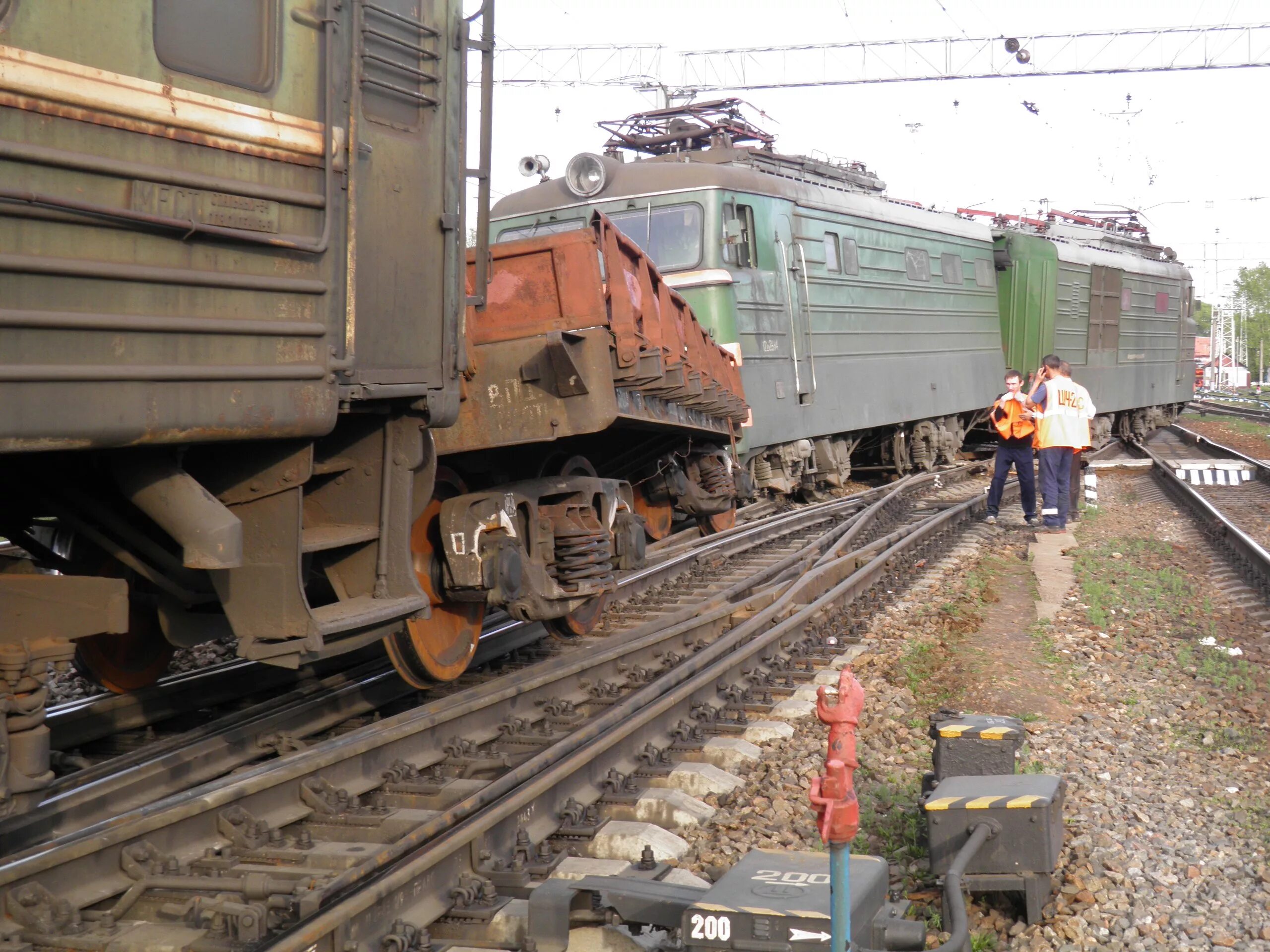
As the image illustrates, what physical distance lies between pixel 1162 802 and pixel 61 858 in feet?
13.3

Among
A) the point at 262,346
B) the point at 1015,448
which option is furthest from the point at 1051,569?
the point at 262,346

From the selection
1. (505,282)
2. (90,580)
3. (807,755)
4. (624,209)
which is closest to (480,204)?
(505,282)

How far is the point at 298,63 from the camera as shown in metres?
4.12

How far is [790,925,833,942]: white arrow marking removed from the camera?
3.22 meters

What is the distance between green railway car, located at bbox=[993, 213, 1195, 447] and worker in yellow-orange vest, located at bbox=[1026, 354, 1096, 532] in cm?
796

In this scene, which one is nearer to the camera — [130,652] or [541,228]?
[130,652]

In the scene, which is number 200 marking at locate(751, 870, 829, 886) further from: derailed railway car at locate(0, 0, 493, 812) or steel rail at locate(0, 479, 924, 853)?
steel rail at locate(0, 479, 924, 853)

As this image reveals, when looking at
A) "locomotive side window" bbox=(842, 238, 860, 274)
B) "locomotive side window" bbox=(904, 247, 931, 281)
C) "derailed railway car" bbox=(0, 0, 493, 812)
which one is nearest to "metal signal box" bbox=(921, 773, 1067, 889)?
"derailed railway car" bbox=(0, 0, 493, 812)

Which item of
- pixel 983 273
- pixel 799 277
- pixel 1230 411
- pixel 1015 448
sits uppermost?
pixel 983 273

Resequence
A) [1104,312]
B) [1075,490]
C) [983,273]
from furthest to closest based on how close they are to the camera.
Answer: [1104,312] → [983,273] → [1075,490]

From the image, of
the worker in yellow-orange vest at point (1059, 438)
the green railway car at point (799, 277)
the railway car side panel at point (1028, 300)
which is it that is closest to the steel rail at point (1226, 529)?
the worker in yellow-orange vest at point (1059, 438)

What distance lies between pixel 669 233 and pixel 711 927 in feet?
33.5

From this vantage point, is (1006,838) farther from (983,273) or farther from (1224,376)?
(1224,376)

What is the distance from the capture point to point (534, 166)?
517 inches
